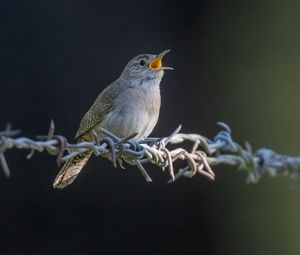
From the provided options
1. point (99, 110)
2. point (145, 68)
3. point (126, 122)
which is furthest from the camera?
point (145, 68)

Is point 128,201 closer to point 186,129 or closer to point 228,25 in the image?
point 186,129

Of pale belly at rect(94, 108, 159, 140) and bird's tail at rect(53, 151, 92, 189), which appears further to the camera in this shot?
pale belly at rect(94, 108, 159, 140)

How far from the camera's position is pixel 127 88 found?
5.42 m

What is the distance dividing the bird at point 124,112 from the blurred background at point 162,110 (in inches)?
83.0

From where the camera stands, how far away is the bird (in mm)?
5113

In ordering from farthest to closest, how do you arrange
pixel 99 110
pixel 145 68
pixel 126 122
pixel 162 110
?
pixel 162 110 < pixel 145 68 < pixel 99 110 < pixel 126 122

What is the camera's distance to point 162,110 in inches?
308

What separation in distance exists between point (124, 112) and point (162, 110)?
267 centimetres

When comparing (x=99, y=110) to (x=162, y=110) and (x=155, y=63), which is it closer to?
(x=155, y=63)

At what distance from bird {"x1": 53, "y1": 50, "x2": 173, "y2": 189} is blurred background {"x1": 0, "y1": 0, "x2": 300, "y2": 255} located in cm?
211

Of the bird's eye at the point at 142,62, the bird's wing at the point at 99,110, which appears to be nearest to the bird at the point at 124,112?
the bird's wing at the point at 99,110

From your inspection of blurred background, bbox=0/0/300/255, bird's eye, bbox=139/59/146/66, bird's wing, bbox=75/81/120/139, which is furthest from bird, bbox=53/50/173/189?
blurred background, bbox=0/0/300/255

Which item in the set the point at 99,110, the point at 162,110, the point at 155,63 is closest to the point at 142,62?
the point at 155,63

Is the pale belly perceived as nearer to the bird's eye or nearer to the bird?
the bird
